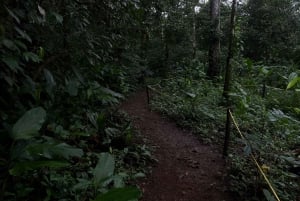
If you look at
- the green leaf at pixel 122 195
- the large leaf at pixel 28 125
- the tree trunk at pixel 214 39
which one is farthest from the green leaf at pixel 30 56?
the tree trunk at pixel 214 39

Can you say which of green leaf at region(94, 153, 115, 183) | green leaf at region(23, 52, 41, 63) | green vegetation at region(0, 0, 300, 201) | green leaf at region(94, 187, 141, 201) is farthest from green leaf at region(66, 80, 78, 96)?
green leaf at region(94, 187, 141, 201)

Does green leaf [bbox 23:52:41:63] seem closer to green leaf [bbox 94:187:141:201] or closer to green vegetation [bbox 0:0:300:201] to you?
green vegetation [bbox 0:0:300:201]

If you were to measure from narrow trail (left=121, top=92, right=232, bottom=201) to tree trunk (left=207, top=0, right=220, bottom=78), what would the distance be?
6.11 m

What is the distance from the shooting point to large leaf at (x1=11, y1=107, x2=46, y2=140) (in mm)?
1589

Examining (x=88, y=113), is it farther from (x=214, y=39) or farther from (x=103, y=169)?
(x=214, y=39)

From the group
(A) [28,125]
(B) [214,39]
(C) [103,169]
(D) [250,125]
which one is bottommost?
(D) [250,125]

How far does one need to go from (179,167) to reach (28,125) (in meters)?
2.95

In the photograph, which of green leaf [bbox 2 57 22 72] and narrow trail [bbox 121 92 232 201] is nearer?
green leaf [bbox 2 57 22 72]

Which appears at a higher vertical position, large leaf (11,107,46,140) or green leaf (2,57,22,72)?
green leaf (2,57,22,72)

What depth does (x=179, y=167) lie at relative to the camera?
13.9 feet

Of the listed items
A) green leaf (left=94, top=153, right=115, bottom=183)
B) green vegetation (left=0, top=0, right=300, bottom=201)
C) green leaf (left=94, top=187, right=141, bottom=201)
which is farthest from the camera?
green leaf (left=94, top=153, right=115, bottom=183)

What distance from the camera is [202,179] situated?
397 cm

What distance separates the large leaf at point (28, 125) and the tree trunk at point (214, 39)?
10463 mm

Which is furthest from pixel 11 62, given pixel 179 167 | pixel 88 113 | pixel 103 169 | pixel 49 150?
pixel 179 167
